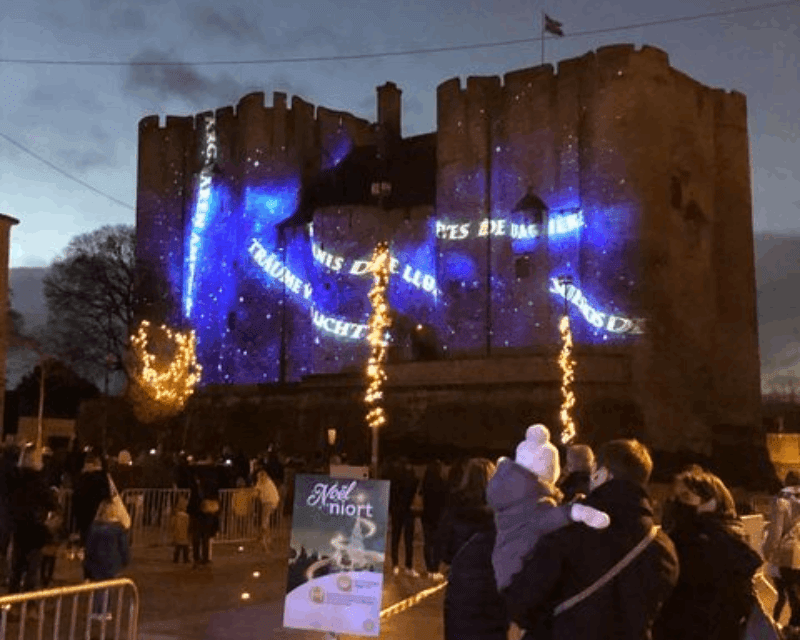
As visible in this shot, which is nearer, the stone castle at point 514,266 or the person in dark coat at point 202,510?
the person in dark coat at point 202,510

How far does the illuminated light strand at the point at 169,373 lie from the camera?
165ft

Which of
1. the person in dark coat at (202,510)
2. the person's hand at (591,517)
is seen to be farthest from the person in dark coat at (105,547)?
the person's hand at (591,517)

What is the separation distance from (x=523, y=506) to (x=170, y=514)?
15186 mm

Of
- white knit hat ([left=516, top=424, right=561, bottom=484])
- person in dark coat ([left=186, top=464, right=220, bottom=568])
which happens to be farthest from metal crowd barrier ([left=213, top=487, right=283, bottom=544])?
white knit hat ([left=516, top=424, right=561, bottom=484])

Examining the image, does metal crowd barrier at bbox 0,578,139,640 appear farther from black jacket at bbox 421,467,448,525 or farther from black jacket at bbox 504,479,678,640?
black jacket at bbox 421,467,448,525

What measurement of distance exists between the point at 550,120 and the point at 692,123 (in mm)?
6132

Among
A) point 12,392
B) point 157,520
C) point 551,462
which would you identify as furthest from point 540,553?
point 12,392

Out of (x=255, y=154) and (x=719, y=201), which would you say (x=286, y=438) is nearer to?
(x=255, y=154)

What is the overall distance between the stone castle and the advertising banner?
110 feet

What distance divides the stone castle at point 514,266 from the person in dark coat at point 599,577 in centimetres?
3702

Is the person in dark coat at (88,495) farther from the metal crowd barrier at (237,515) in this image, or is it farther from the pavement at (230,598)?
the metal crowd barrier at (237,515)

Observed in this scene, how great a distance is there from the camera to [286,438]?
48375 mm

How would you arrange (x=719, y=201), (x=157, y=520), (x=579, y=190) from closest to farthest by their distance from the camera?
(x=157, y=520) < (x=579, y=190) < (x=719, y=201)

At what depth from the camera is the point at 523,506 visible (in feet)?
17.3
